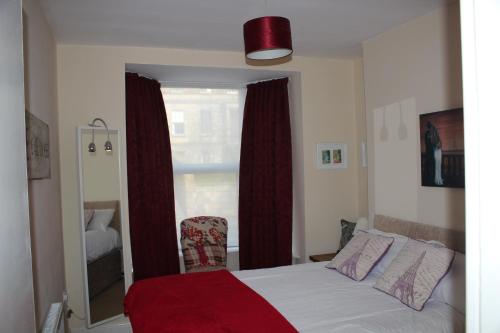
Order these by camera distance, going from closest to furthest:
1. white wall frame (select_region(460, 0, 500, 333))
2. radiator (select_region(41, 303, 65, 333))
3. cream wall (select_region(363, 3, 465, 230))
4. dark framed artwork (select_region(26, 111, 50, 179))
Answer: white wall frame (select_region(460, 0, 500, 333)) → dark framed artwork (select_region(26, 111, 50, 179)) → radiator (select_region(41, 303, 65, 333)) → cream wall (select_region(363, 3, 465, 230))

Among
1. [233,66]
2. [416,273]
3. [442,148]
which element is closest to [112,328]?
[416,273]

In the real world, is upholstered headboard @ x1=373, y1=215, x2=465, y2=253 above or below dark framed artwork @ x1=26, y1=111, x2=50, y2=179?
below

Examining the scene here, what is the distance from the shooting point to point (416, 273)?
2.43 meters

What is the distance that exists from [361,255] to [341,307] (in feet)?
2.21

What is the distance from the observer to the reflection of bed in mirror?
3.50m

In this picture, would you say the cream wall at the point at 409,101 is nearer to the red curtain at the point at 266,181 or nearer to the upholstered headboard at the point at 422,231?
the upholstered headboard at the point at 422,231

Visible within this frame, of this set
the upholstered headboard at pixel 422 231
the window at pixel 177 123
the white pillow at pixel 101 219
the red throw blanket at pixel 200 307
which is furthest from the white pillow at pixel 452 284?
the window at pixel 177 123

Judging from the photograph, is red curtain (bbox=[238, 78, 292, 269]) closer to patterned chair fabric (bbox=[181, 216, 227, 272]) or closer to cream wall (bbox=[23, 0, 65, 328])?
patterned chair fabric (bbox=[181, 216, 227, 272])

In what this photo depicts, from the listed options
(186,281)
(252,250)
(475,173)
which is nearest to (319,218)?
(252,250)

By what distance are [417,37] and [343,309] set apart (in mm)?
2291

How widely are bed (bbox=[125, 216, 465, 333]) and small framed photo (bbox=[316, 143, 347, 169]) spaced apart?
1.34 meters

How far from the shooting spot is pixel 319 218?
4.38 metres

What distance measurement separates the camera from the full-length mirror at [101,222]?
3498mm

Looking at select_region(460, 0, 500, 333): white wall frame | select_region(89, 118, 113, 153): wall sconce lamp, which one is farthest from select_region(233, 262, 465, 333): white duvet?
select_region(89, 118, 113, 153): wall sconce lamp
